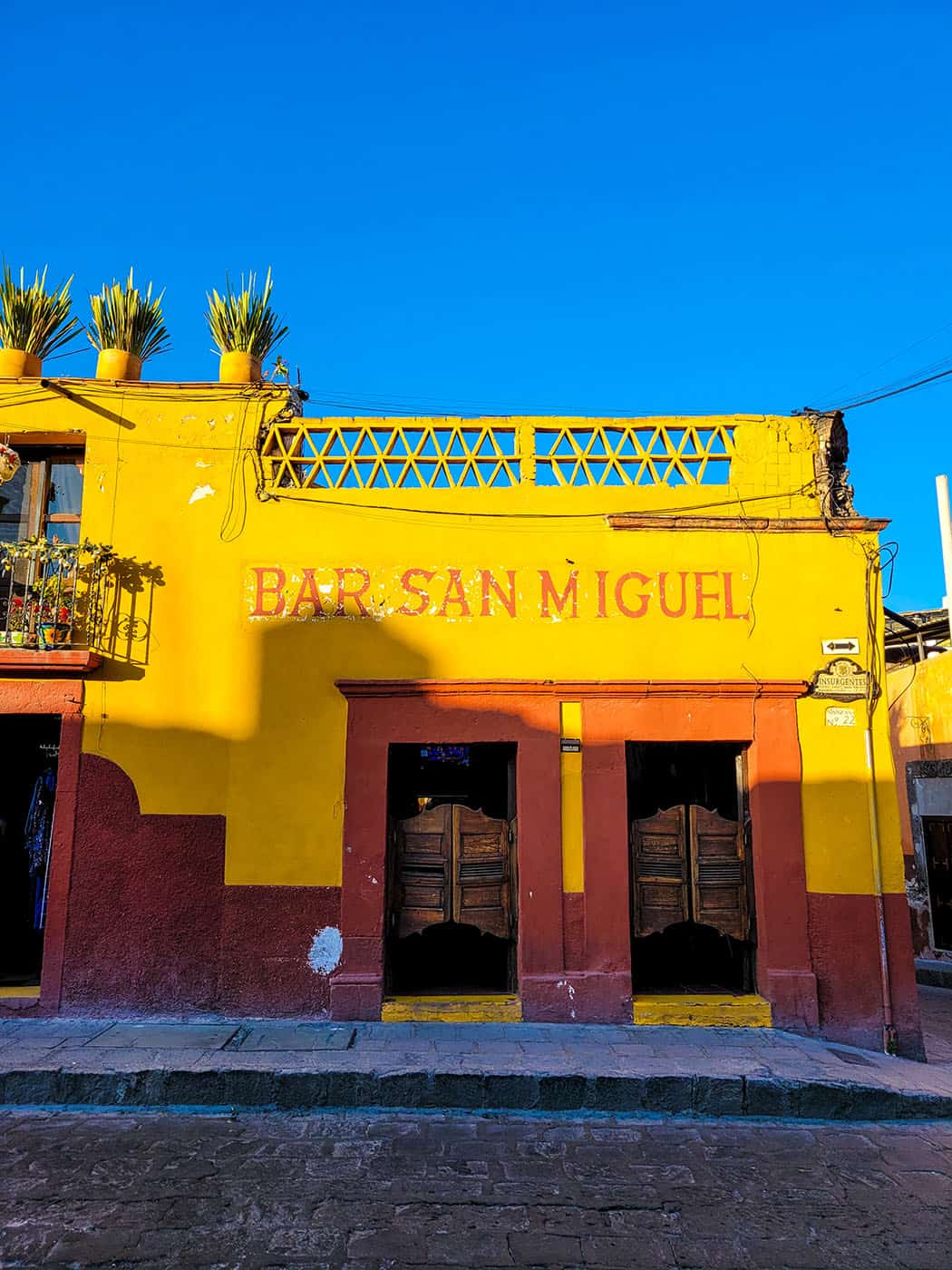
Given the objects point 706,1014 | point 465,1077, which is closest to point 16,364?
point 465,1077

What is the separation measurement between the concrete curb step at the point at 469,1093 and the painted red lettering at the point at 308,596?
3.92m

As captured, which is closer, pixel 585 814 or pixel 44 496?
pixel 585 814

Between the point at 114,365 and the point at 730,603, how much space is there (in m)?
6.52

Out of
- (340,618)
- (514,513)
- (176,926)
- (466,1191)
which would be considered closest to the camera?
(466,1191)

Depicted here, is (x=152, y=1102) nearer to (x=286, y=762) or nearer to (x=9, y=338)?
(x=286, y=762)

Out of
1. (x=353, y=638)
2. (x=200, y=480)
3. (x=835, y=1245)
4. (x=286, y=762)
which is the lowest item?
(x=835, y=1245)

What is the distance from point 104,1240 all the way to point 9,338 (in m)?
8.24

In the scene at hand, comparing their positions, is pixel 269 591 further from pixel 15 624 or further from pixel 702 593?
pixel 702 593

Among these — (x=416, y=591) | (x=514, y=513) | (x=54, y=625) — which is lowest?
(x=54, y=625)

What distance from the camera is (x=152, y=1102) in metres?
6.52

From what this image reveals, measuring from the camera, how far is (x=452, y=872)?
28.1ft

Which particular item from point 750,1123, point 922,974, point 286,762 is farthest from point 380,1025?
point 922,974

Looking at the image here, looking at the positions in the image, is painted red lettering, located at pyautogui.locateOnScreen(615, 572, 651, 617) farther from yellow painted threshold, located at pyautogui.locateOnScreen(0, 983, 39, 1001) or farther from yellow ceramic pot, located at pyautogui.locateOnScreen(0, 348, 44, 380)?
yellow painted threshold, located at pyautogui.locateOnScreen(0, 983, 39, 1001)

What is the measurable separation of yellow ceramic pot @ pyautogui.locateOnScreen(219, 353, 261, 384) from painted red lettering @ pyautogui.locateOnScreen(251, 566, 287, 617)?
202cm
